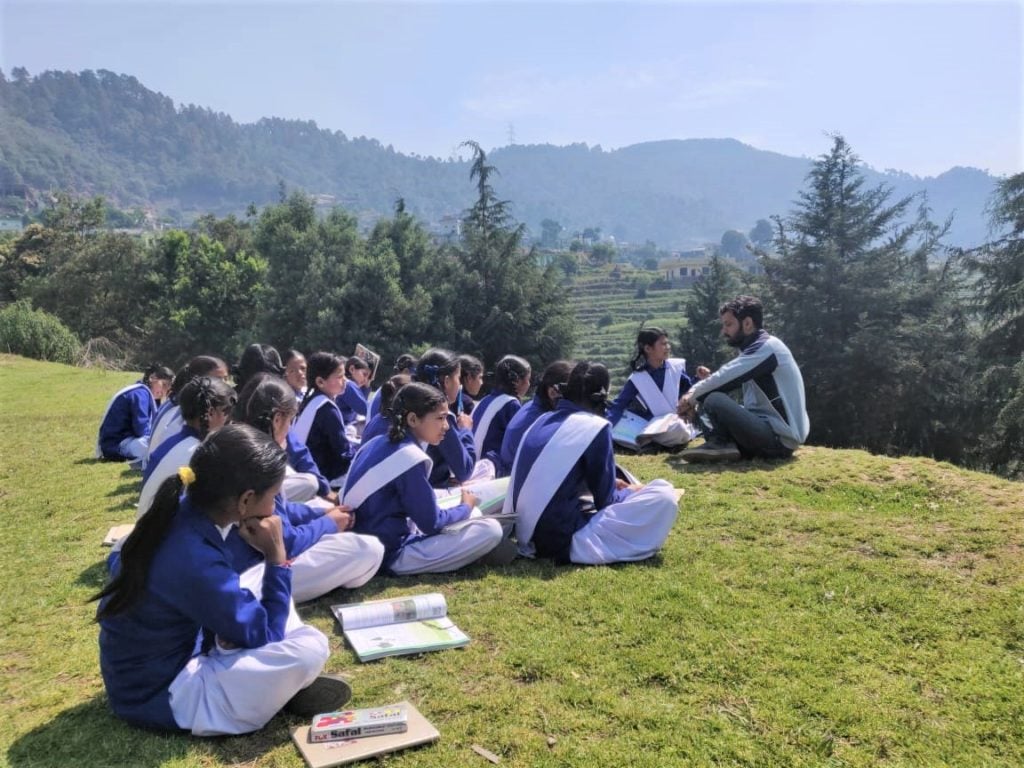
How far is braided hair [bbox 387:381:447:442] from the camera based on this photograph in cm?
527

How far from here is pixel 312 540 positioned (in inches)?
196

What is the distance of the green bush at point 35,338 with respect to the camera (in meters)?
25.7

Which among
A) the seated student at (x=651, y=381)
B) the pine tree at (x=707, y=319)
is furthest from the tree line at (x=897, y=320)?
the seated student at (x=651, y=381)

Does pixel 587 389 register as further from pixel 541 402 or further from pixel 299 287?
pixel 299 287

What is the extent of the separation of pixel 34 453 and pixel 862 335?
2170 cm

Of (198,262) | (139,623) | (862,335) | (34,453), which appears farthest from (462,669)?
(198,262)

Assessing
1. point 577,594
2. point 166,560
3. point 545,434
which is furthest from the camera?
point 545,434

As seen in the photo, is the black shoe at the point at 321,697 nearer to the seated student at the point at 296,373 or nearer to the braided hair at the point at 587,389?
the braided hair at the point at 587,389

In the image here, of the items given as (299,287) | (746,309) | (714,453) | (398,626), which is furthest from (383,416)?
(299,287)

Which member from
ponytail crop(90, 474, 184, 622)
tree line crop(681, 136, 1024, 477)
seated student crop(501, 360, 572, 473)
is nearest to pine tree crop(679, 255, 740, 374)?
tree line crop(681, 136, 1024, 477)

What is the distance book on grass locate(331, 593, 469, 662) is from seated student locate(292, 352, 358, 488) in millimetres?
2597

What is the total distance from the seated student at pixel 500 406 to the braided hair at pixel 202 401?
2919 mm

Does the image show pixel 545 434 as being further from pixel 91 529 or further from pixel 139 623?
pixel 91 529

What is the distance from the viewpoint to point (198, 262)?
134 feet
